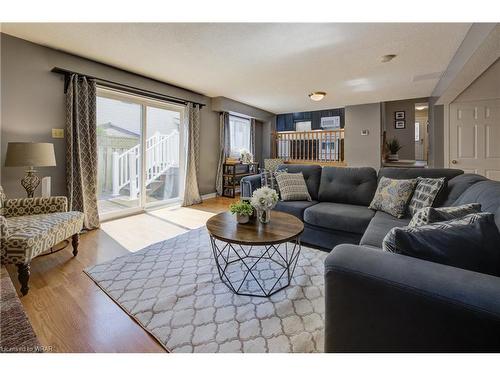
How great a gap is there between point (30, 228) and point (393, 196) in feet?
10.9

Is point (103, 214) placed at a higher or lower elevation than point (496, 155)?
lower

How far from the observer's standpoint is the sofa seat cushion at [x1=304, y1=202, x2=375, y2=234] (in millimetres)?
2387

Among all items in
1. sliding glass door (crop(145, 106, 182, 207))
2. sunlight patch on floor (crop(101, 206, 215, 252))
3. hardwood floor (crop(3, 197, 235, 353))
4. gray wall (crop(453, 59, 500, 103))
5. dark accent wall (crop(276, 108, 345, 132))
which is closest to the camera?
hardwood floor (crop(3, 197, 235, 353))

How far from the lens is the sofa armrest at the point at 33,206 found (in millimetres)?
2392

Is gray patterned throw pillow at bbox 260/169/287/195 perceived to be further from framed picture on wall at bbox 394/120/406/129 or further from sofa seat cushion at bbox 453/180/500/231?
framed picture on wall at bbox 394/120/406/129

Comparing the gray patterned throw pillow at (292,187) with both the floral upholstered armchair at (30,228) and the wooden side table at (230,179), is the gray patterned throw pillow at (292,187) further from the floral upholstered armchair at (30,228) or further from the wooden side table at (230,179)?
the wooden side table at (230,179)

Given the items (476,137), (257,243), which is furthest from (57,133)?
(476,137)

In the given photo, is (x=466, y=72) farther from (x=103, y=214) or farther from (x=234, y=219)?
(x=103, y=214)

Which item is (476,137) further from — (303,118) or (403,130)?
(303,118)


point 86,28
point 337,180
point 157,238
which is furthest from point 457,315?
point 86,28

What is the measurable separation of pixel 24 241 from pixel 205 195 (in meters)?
3.89

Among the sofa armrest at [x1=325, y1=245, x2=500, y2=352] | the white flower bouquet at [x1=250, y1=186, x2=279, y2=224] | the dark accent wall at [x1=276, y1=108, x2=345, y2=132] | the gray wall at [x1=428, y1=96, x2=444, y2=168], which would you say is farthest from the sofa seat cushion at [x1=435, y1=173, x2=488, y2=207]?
the dark accent wall at [x1=276, y1=108, x2=345, y2=132]

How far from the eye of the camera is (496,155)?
149 inches

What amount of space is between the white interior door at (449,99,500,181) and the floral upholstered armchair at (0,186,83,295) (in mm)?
5666
